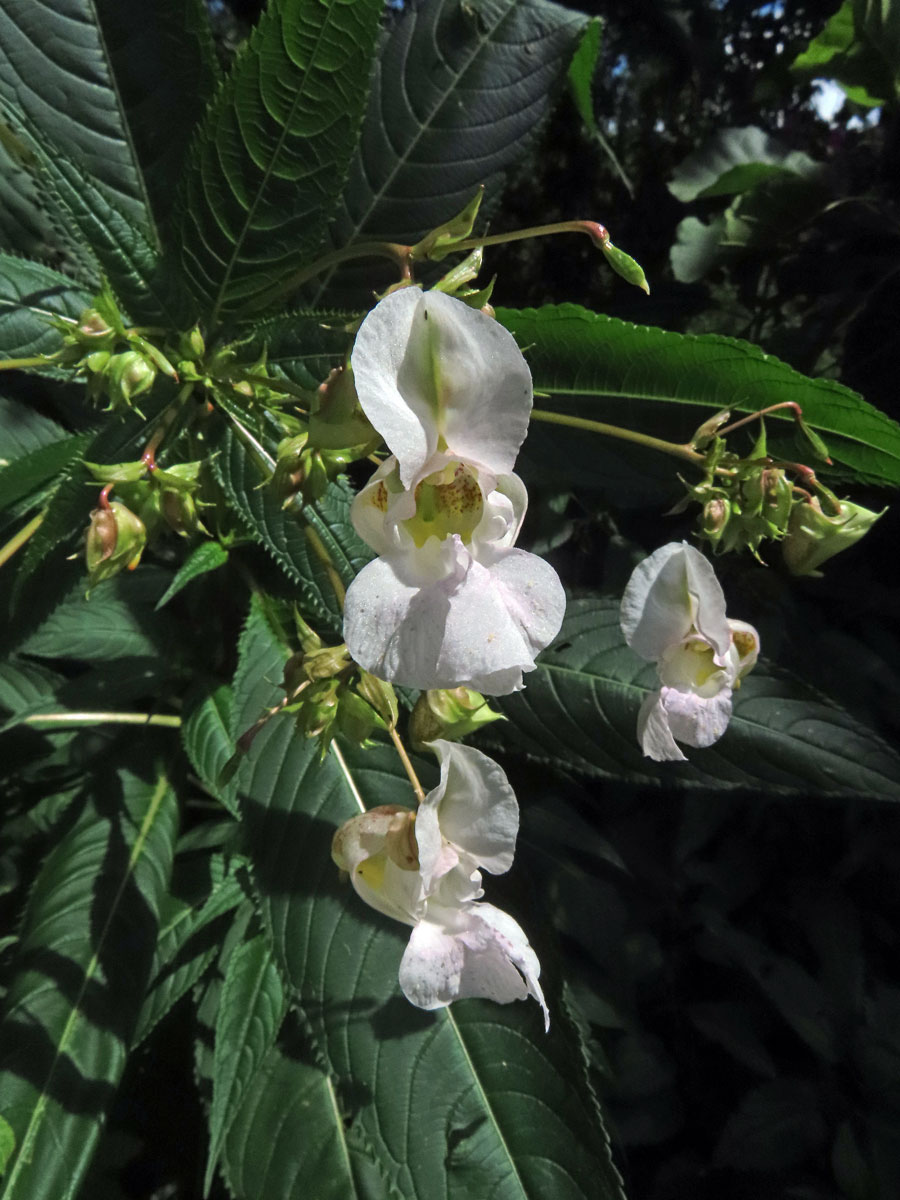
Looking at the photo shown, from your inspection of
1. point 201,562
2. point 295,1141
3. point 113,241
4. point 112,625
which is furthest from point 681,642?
point 295,1141

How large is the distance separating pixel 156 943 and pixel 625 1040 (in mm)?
667

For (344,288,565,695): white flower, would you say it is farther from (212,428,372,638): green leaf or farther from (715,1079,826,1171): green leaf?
(715,1079,826,1171): green leaf

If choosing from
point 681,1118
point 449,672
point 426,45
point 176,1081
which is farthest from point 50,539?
point 681,1118

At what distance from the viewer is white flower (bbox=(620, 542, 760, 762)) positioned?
62 cm

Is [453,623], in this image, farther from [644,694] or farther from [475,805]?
[644,694]

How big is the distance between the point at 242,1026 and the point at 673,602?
59 centimetres

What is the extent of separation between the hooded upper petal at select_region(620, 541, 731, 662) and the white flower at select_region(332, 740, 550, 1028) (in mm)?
155

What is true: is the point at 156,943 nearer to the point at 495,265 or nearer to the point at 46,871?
the point at 46,871

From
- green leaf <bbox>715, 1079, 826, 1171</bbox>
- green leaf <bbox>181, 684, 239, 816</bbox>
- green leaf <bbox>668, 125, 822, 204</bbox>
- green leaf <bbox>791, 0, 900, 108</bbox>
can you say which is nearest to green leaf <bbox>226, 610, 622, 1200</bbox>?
green leaf <bbox>181, 684, 239, 816</bbox>

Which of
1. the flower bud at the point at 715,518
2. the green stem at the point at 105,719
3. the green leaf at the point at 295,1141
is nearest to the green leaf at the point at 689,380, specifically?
the flower bud at the point at 715,518

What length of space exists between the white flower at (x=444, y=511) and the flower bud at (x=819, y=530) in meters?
0.24

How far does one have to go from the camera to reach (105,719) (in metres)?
1.03

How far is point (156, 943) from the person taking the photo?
0.90m

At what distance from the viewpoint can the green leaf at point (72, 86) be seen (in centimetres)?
82
